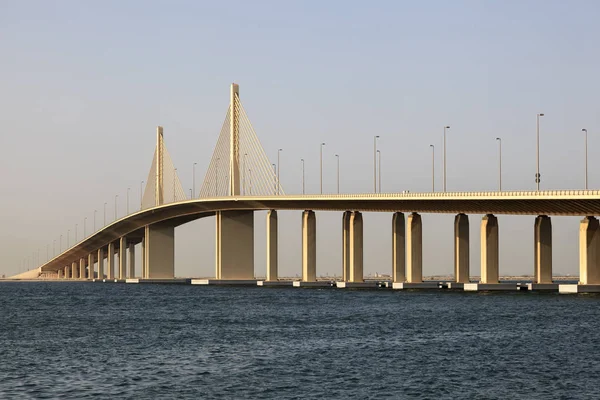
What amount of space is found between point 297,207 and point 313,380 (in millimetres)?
76798

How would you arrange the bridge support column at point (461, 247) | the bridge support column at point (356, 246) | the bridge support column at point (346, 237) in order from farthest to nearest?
1. the bridge support column at point (346, 237)
2. the bridge support column at point (356, 246)
3. the bridge support column at point (461, 247)

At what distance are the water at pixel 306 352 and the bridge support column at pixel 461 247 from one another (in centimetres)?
2935

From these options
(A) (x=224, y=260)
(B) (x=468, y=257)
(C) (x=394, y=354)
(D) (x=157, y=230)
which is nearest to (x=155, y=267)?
(D) (x=157, y=230)

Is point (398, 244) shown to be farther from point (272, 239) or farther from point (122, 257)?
point (122, 257)

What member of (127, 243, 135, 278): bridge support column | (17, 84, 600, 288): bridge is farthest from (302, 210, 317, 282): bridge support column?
(127, 243, 135, 278): bridge support column

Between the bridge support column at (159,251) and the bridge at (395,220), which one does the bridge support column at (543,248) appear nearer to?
the bridge at (395,220)

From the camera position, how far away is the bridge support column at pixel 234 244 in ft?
384

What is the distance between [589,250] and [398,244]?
23741mm

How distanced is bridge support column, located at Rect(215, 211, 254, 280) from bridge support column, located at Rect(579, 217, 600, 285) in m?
44.0

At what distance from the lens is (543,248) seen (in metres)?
96.6

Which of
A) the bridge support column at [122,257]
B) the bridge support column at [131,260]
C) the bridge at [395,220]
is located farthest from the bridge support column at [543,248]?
the bridge support column at [131,260]

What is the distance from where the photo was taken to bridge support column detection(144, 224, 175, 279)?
145 meters

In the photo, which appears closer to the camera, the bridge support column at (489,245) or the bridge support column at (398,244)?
the bridge support column at (489,245)

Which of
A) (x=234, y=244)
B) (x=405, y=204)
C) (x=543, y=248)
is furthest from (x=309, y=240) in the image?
(x=543, y=248)
